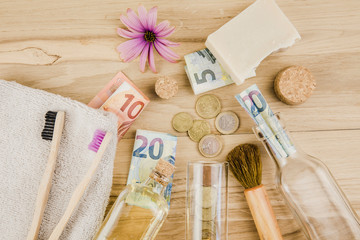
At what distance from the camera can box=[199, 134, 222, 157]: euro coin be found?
24.6 inches

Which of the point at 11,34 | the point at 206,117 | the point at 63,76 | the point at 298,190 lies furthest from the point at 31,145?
the point at 298,190

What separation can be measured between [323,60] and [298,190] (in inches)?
12.1

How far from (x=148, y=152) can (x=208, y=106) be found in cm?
17

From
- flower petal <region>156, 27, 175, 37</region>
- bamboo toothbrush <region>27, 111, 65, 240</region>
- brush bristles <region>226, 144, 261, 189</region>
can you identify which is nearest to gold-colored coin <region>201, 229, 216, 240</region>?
brush bristles <region>226, 144, 261, 189</region>

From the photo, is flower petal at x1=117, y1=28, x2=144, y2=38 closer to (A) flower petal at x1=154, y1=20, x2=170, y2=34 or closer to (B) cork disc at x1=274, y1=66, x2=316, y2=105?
(A) flower petal at x1=154, y1=20, x2=170, y2=34

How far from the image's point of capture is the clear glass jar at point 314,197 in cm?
57

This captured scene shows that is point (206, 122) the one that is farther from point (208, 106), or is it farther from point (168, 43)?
point (168, 43)

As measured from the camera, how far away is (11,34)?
0.65 meters

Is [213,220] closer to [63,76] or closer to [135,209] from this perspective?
[135,209]

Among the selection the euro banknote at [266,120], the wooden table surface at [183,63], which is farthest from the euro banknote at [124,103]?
the euro banknote at [266,120]

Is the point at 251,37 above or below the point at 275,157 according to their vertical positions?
above

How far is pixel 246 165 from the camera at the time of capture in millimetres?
586

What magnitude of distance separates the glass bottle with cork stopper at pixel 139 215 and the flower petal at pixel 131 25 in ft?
1.05

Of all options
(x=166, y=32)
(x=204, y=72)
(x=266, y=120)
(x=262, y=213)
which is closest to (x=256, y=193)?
(x=262, y=213)
